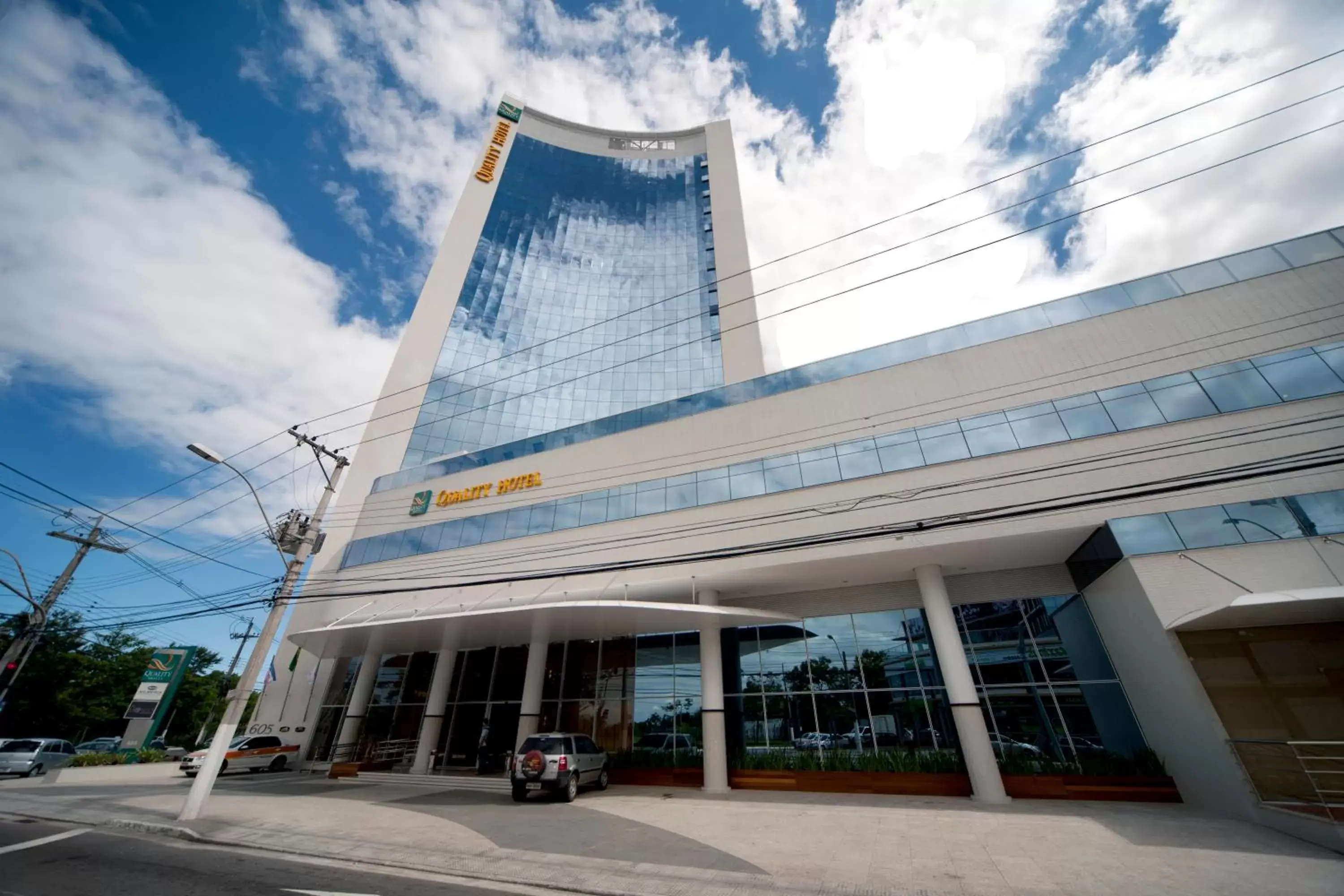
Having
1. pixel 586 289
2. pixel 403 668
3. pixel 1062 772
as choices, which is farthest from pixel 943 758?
pixel 586 289

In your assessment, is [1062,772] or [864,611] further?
[864,611]

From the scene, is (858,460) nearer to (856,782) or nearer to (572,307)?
(856,782)

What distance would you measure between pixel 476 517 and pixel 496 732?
9644 millimetres

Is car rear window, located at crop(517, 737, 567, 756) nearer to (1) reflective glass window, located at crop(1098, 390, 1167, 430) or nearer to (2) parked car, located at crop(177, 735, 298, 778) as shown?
(2) parked car, located at crop(177, 735, 298, 778)

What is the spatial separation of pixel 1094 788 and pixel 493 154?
6352 cm

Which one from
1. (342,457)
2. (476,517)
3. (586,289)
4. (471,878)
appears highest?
(586,289)

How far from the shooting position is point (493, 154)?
51.8 meters

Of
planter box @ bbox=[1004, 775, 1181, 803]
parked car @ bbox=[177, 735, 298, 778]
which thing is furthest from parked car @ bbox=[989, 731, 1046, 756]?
parked car @ bbox=[177, 735, 298, 778]

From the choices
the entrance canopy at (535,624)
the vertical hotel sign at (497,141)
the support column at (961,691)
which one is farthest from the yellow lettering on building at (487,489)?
the vertical hotel sign at (497,141)

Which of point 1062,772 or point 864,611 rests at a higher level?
point 864,611

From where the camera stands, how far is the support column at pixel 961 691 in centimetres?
1290

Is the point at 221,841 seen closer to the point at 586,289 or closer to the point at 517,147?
the point at 586,289

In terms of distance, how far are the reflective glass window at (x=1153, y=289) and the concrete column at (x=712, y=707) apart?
1693 centimetres

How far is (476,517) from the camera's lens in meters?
24.0
